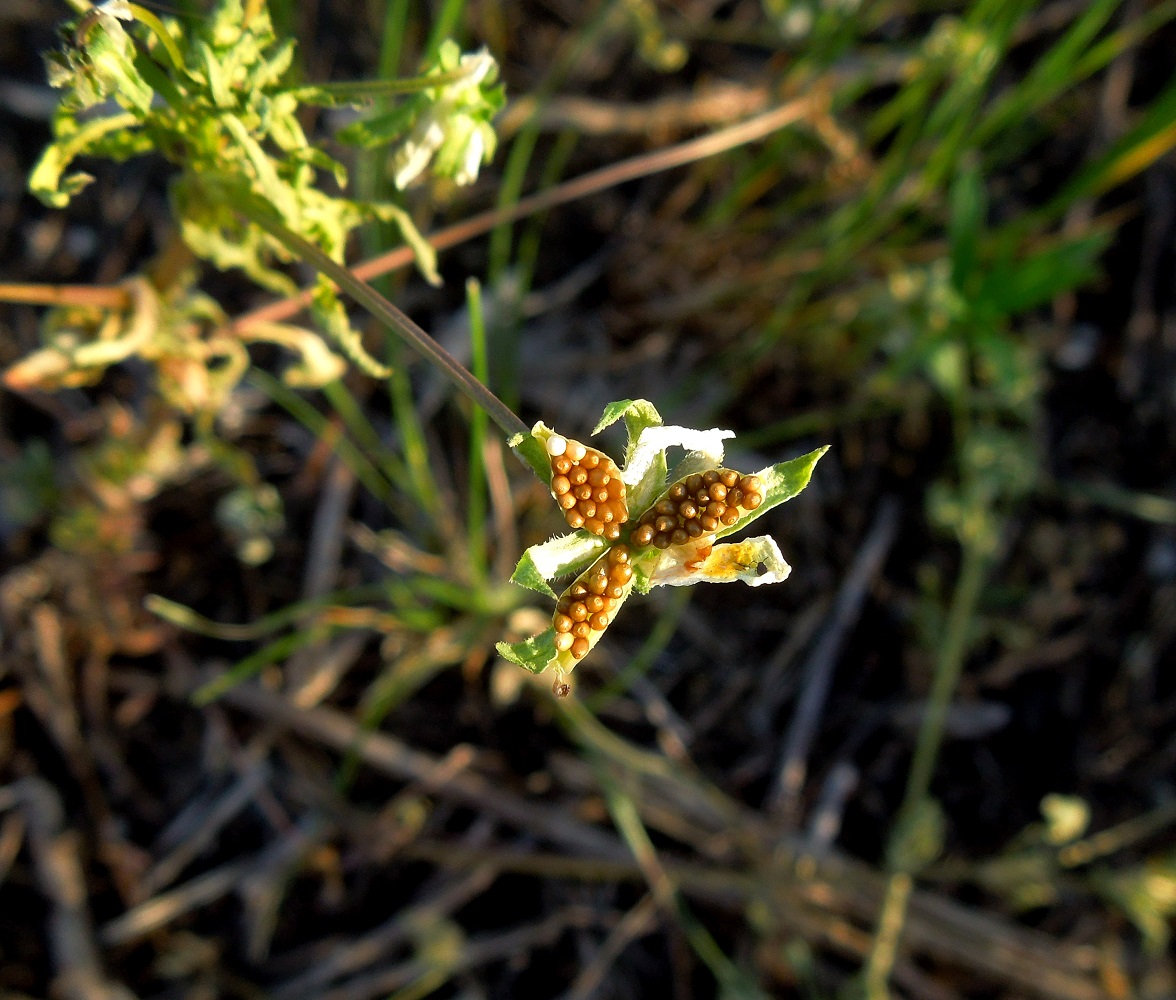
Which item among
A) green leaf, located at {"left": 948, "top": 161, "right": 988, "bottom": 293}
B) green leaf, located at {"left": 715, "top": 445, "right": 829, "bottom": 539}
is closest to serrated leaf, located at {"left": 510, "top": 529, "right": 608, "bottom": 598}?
green leaf, located at {"left": 715, "top": 445, "right": 829, "bottom": 539}

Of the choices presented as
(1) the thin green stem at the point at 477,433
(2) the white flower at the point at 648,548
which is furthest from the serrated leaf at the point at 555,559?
(1) the thin green stem at the point at 477,433

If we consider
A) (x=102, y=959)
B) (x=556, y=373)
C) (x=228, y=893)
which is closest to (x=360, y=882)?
(x=228, y=893)

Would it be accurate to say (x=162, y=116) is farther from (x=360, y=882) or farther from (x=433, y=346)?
(x=360, y=882)

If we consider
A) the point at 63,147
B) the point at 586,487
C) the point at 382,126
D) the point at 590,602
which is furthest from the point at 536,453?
the point at 63,147

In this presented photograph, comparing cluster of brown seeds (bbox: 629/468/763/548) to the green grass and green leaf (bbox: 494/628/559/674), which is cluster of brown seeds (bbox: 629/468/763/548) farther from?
the green grass

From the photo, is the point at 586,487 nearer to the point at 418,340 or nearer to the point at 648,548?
the point at 648,548
